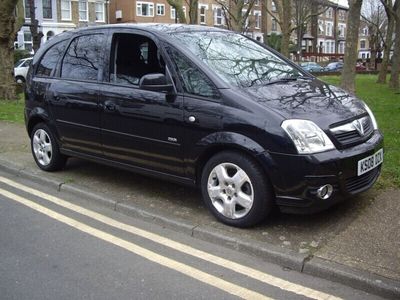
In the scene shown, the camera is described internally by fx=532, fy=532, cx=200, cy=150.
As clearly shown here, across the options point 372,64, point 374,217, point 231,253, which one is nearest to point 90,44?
point 231,253

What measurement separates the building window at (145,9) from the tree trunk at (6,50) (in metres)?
40.3

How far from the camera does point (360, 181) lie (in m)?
4.62

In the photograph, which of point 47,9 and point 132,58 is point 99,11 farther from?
point 132,58

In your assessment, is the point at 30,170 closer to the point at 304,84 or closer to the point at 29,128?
the point at 29,128

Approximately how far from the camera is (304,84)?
5.21 meters

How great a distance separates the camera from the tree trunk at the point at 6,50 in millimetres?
14742

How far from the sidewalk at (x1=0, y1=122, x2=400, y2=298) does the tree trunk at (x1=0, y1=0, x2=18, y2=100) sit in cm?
966

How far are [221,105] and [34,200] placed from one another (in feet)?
8.26

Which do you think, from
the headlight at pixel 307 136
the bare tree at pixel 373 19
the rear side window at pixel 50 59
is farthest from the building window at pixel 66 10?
the headlight at pixel 307 136

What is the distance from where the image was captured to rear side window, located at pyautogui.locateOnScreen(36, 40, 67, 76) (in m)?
6.55

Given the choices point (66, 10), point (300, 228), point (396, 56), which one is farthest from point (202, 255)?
point (66, 10)

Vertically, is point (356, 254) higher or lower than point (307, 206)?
lower

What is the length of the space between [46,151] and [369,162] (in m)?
4.02

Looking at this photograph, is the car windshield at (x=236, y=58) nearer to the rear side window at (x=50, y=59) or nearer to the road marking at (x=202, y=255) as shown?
the road marking at (x=202, y=255)
